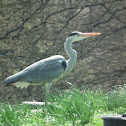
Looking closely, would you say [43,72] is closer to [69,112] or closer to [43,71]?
[43,71]

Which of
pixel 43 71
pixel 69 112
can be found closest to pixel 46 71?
pixel 43 71

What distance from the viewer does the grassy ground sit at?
391cm

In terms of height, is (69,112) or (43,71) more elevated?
(43,71)

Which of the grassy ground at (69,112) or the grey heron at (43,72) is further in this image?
the grey heron at (43,72)

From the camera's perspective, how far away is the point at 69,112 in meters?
4.05

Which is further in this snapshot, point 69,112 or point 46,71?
point 46,71

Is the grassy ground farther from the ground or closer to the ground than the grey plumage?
closer to the ground

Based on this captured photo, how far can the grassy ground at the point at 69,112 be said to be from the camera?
154 inches

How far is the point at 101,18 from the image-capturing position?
8.01 m

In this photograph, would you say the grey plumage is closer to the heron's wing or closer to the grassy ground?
the heron's wing

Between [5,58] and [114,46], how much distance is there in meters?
2.68

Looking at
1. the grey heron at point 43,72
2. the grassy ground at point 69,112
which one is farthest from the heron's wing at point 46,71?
the grassy ground at point 69,112

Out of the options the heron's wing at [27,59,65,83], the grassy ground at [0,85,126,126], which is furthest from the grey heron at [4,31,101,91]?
the grassy ground at [0,85,126,126]

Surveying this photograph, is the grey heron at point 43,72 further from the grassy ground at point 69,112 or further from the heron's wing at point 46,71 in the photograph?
the grassy ground at point 69,112
